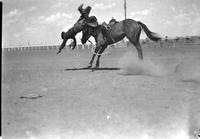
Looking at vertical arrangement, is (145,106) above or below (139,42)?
below

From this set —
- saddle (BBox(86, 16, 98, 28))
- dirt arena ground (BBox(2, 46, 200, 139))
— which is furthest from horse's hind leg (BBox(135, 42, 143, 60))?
saddle (BBox(86, 16, 98, 28))

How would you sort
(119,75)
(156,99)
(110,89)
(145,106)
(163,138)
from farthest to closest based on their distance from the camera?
(119,75) → (110,89) → (156,99) → (145,106) → (163,138)

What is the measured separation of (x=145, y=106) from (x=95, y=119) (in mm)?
Result: 641

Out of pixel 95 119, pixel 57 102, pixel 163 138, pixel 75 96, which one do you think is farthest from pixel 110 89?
pixel 163 138

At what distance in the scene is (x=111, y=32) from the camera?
5.54 metres

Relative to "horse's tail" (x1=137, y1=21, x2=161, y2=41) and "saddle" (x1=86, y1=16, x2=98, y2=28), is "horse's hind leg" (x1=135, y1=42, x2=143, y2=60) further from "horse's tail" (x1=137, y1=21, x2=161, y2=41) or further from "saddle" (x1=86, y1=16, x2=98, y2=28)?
"saddle" (x1=86, y1=16, x2=98, y2=28)

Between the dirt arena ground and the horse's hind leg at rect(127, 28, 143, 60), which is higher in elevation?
the horse's hind leg at rect(127, 28, 143, 60)

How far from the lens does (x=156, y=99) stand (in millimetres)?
3758

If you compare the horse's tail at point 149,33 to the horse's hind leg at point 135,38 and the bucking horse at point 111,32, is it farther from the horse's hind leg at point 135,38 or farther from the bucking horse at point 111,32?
the horse's hind leg at point 135,38

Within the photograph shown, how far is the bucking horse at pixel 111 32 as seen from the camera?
16.8ft

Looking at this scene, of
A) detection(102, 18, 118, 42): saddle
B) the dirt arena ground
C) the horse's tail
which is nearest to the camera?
the dirt arena ground

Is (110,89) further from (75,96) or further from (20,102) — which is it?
(20,102)

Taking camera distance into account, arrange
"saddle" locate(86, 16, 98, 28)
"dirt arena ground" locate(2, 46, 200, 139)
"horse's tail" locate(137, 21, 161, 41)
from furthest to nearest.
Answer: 1. "horse's tail" locate(137, 21, 161, 41)
2. "saddle" locate(86, 16, 98, 28)
3. "dirt arena ground" locate(2, 46, 200, 139)

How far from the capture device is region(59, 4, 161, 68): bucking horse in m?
5.11
